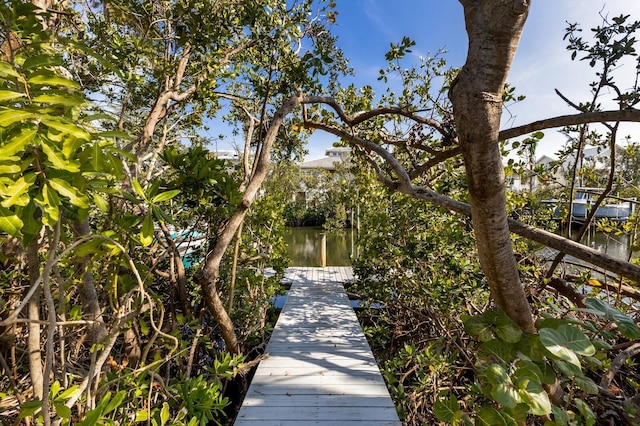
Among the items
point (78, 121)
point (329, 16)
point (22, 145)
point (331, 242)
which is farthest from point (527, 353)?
point (331, 242)

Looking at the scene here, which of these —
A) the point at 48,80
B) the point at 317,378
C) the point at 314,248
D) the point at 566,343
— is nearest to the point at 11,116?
the point at 48,80

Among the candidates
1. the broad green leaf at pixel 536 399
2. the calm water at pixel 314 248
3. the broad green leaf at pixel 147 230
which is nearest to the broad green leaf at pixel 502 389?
the broad green leaf at pixel 536 399

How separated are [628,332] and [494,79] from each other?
0.94 m

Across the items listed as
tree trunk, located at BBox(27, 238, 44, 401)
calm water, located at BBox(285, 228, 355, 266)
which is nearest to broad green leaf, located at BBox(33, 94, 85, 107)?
tree trunk, located at BBox(27, 238, 44, 401)

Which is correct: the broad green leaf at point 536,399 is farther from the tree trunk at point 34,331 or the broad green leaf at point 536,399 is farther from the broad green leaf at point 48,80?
the tree trunk at point 34,331

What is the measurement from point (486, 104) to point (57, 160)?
1.23 meters

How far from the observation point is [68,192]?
2.35 ft

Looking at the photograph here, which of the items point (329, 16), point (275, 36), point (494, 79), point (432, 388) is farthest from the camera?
point (329, 16)

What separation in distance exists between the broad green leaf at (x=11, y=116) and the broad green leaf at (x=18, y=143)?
30 millimetres

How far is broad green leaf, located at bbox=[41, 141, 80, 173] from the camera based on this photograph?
668 millimetres

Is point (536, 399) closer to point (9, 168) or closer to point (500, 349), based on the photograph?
point (500, 349)

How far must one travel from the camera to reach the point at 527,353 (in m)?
0.92

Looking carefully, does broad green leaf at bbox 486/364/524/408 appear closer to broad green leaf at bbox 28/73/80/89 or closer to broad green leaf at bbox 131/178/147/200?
broad green leaf at bbox 131/178/147/200

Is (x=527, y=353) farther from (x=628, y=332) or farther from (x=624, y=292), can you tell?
(x=624, y=292)
